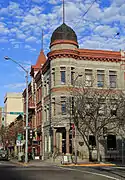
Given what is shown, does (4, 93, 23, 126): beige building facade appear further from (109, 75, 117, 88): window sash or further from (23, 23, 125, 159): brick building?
(109, 75, 117, 88): window sash

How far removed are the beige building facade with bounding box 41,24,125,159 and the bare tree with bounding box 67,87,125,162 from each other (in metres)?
2.40

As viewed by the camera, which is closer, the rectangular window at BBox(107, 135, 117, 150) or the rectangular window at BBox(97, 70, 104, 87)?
the rectangular window at BBox(107, 135, 117, 150)

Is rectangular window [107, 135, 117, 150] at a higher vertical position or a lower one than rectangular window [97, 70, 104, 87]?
lower

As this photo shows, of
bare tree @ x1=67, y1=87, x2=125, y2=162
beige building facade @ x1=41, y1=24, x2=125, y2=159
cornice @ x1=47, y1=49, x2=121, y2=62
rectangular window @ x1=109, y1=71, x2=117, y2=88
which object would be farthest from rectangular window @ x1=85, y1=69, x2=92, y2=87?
bare tree @ x1=67, y1=87, x2=125, y2=162

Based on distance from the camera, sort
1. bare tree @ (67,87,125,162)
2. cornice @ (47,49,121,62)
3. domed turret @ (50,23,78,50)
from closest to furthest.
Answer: bare tree @ (67,87,125,162) → cornice @ (47,49,121,62) → domed turret @ (50,23,78,50)

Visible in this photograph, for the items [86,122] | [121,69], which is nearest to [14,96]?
[121,69]

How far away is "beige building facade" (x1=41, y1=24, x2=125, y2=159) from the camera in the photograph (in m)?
43.4

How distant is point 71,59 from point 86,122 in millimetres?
10555

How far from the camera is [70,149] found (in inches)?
1677

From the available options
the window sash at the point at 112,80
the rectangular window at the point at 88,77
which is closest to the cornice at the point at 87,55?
the rectangular window at the point at 88,77

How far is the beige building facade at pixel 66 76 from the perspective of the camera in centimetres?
4338

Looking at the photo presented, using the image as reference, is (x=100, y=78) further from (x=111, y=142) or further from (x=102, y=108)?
(x=111, y=142)

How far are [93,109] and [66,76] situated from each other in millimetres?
8436

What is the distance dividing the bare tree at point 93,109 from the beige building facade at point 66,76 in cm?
240
